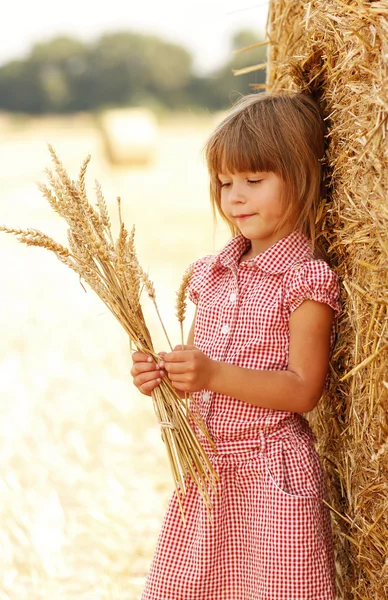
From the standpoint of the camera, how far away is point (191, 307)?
18.5 ft

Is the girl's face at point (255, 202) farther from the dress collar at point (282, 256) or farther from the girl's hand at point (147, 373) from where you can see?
the girl's hand at point (147, 373)

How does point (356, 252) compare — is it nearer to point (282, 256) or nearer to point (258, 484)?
point (282, 256)

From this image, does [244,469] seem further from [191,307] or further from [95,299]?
[95,299]

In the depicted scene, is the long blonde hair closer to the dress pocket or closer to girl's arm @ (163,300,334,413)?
girl's arm @ (163,300,334,413)

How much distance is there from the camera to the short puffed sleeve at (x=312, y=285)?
2029 mm

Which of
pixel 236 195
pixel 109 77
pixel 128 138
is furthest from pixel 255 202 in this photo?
pixel 109 77

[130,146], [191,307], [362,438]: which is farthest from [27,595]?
[130,146]

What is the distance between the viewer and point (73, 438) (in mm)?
4066

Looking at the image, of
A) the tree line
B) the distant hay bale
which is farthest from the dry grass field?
the tree line

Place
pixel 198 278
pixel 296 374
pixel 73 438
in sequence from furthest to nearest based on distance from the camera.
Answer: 1. pixel 73 438
2. pixel 198 278
3. pixel 296 374

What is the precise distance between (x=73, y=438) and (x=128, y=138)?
9554 millimetres

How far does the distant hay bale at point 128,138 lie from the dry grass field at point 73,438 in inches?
192

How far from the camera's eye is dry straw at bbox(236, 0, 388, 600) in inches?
71.6

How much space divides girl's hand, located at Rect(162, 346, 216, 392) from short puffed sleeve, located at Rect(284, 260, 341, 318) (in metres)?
0.26
